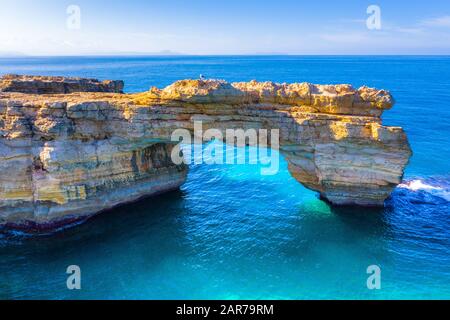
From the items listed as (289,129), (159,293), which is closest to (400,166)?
(289,129)

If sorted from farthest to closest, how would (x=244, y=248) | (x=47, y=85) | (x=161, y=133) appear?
(x=47, y=85) < (x=161, y=133) < (x=244, y=248)

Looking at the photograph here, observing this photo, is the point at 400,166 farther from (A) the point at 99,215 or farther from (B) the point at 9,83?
(B) the point at 9,83

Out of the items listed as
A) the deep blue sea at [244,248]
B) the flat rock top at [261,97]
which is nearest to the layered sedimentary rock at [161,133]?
the flat rock top at [261,97]

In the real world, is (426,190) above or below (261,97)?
below

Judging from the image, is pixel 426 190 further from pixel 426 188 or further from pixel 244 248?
pixel 244 248

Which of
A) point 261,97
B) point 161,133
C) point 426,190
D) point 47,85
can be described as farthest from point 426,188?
point 47,85

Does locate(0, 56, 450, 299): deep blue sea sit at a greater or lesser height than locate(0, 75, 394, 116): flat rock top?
lesser

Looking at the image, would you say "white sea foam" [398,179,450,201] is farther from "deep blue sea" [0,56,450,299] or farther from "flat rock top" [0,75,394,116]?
"flat rock top" [0,75,394,116]

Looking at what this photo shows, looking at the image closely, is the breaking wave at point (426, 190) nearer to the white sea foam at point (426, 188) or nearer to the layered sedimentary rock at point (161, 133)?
the white sea foam at point (426, 188)

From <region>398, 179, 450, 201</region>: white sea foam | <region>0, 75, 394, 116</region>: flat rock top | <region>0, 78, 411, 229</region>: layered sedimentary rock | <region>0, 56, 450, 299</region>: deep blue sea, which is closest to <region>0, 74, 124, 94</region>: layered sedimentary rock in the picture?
<region>0, 75, 394, 116</region>: flat rock top
